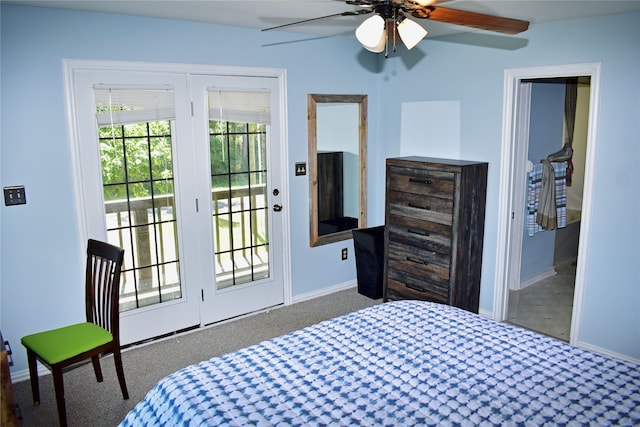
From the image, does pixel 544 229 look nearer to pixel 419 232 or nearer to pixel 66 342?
pixel 419 232

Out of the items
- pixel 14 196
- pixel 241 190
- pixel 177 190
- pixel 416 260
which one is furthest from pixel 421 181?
pixel 14 196

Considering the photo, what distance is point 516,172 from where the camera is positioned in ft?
12.9

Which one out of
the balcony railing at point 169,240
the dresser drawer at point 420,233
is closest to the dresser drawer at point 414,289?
the dresser drawer at point 420,233

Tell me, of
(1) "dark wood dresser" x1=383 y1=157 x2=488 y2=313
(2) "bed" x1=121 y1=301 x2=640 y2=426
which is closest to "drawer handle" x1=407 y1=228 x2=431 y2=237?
(1) "dark wood dresser" x1=383 y1=157 x2=488 y2=313

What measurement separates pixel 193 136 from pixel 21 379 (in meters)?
1.97

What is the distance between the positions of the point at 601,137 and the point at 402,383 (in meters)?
2.34

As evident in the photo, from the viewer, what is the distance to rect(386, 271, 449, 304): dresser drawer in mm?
3898

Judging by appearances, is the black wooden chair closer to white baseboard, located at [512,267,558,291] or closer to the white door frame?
the white door frame

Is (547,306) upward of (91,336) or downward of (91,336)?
downward

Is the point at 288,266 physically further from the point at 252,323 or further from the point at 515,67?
the point at 515,67

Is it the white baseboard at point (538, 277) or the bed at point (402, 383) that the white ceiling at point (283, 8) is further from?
the white baseboard at point (538, 277)

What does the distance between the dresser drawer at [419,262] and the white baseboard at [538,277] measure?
1361 millimetres

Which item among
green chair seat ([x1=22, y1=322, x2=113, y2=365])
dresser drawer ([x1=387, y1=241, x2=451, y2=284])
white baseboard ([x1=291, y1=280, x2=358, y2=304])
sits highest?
dresser drawer ([x1=387, y1=241, x2=451, y2=284])

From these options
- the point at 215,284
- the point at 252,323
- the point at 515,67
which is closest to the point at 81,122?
the point at 215,284
